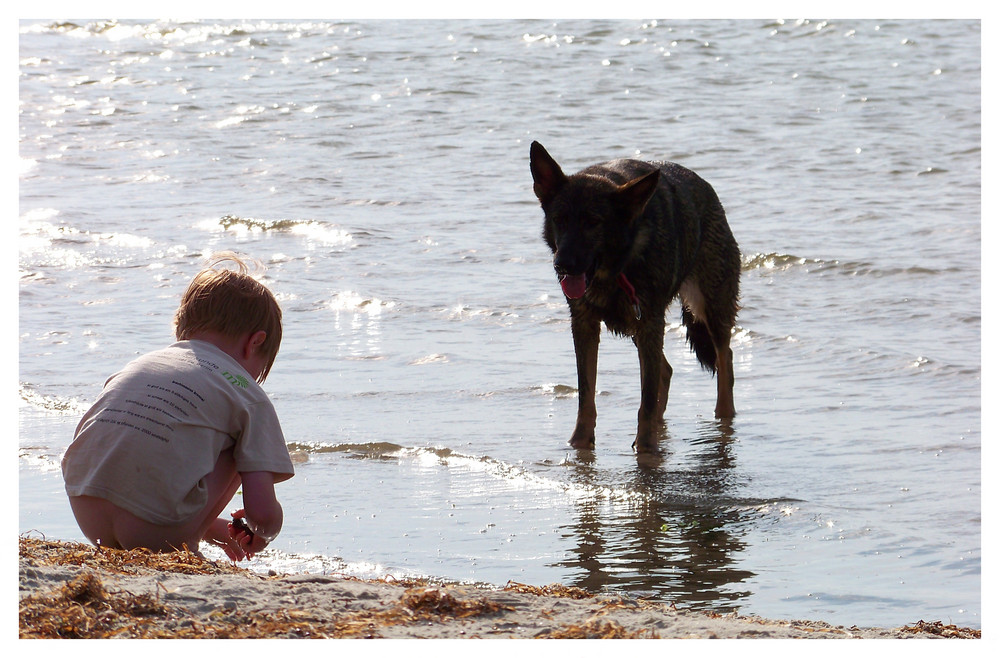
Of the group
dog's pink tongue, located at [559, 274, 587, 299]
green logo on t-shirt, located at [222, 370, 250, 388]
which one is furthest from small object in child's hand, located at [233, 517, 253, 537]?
dog's pink tongue, located at [559, 274, 587, 299]

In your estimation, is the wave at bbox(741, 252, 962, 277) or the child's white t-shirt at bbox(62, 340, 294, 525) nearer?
the child's white t-shirt at bbox(62, 340, 294, 525)

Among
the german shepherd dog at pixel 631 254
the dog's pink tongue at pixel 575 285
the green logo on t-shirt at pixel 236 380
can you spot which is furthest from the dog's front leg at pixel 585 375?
the green logo on t-shirt at pixel 236 380

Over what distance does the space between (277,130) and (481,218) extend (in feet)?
23.0

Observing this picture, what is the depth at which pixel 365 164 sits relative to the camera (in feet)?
54.3

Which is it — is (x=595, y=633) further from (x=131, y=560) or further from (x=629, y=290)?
(x=629, y=290)

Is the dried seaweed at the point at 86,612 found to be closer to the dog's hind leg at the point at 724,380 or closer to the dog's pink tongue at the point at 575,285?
the dog's pink tongue at the point at 575,285

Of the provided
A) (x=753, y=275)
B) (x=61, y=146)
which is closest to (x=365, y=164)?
(x=61, y=146)

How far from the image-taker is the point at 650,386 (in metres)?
6.71

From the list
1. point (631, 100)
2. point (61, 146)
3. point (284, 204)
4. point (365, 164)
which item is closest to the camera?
point (284, 204)

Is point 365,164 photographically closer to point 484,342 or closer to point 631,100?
point 631,100

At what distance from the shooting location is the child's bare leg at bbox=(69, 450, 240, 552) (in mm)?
3895

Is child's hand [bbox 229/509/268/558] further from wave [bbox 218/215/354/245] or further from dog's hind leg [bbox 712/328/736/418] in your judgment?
wave [bbox 218/215/354/245]

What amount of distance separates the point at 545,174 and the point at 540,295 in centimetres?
386

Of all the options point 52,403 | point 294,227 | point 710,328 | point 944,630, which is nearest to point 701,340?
point 710,328
